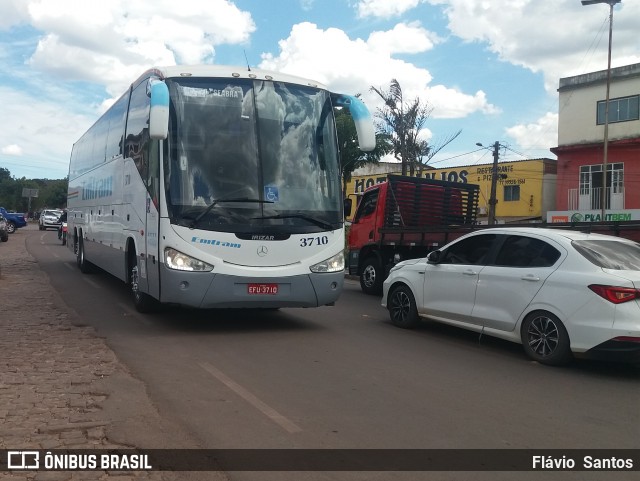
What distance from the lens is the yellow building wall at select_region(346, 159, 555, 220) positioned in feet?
127

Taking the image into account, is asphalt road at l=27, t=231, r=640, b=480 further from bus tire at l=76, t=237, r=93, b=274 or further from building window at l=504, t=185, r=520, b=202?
building window at l=504, t=185, r=520, b=202

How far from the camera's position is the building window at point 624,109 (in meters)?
29.9

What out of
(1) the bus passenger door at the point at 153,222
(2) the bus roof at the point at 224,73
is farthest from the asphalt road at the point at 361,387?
(2) the bus roof at the point at 224,73

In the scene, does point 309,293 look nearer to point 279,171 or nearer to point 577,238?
point 279,171

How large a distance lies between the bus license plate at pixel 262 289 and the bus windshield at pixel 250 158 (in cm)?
77

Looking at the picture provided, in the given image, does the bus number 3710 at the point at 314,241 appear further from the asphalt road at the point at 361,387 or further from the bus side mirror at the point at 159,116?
the bus side mirror at the point at 159,116

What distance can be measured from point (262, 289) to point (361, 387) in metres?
2.71

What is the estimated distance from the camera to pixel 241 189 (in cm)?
854

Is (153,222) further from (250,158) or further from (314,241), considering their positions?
(314,241)

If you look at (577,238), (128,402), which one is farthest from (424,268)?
(128,402)

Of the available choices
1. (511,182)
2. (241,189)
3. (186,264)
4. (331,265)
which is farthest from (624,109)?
(186,264)

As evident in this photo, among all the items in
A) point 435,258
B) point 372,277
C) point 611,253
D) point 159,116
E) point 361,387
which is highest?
point 159,116

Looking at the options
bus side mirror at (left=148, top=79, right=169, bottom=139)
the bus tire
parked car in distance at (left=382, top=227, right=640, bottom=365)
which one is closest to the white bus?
bus side mirror at (left=148, top=79, right=169, bottom=139)

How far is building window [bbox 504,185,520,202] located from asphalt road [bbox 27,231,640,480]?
3214 cm
